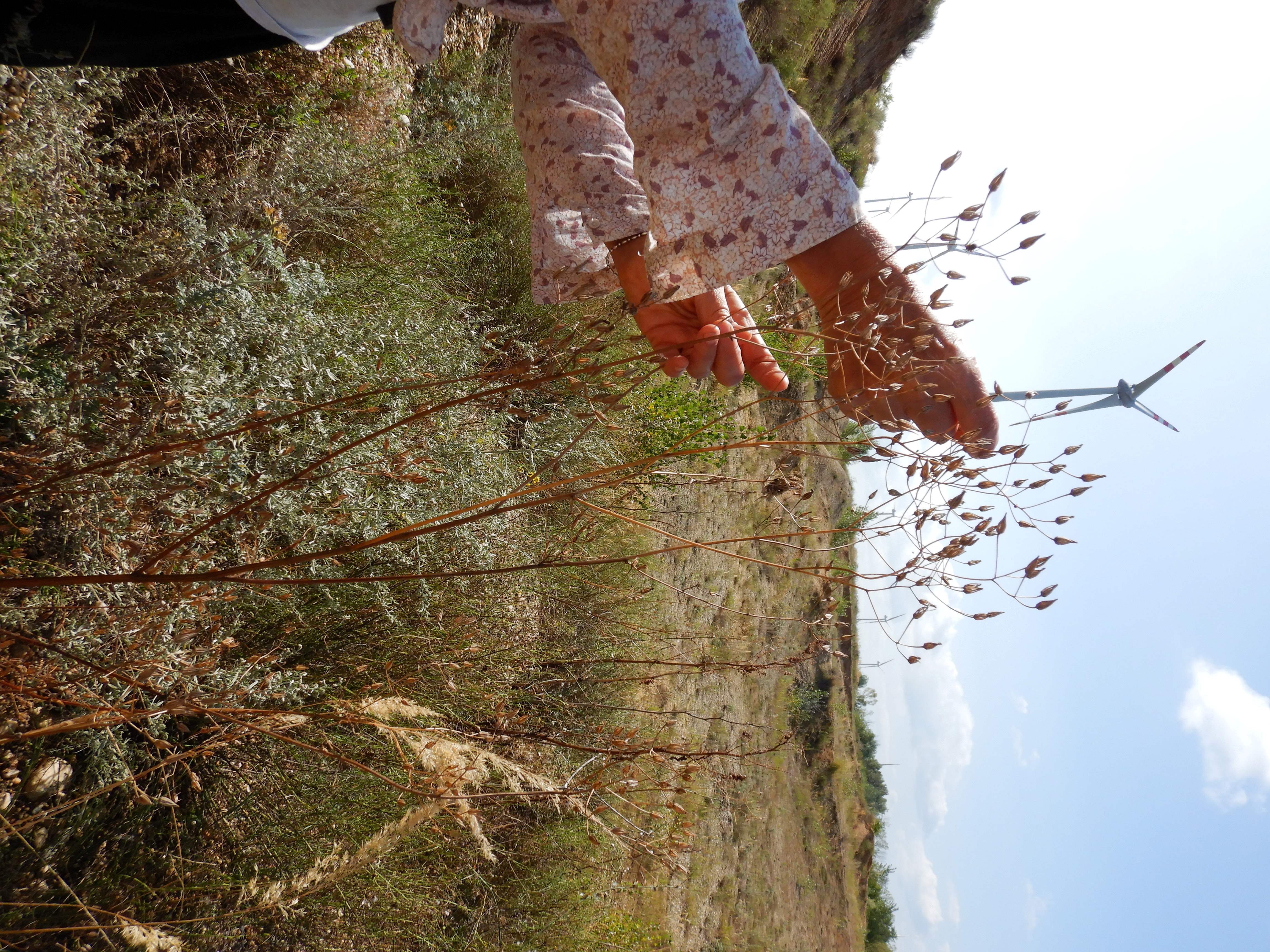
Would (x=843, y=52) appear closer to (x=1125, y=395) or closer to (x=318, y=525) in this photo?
(x=1125, y=395)

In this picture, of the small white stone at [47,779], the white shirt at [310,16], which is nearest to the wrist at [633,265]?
the white shirt at [310,16]

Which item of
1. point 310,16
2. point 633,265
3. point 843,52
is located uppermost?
point 843,52

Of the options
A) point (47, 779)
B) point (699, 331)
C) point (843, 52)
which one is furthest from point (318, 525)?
point (843, 52)

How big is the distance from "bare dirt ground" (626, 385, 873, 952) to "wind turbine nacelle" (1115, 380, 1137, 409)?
1.87 metres

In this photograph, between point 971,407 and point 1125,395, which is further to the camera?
point 1125,395

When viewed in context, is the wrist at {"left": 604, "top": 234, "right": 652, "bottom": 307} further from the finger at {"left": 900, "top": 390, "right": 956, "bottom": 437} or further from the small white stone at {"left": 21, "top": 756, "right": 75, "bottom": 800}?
the small white stone at {"left": 21, "top": 756, "right": 75, "bottom": 800}

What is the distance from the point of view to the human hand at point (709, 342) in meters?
0.89

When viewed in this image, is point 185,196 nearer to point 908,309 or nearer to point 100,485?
point 100,485

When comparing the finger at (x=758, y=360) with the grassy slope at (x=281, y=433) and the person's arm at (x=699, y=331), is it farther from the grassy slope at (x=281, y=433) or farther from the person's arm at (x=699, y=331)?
the grassy slope at (x=281, y=433)

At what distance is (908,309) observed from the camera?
827 millimetres

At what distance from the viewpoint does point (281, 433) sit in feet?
5.70

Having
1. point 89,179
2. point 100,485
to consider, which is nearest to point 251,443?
point 100,485

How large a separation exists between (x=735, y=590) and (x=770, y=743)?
1.85 meters

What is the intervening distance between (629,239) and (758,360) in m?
0.25
